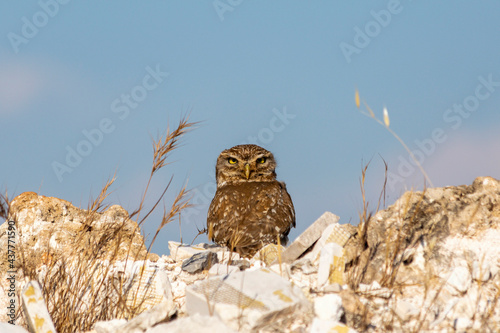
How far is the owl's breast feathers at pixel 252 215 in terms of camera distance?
7516mm

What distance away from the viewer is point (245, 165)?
908cm

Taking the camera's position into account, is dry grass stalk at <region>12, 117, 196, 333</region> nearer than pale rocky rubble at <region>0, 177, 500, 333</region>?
No

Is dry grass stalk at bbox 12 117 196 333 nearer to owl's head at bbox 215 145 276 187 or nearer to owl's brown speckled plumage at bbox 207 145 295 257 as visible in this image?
owl's brown speckled plumage at bbox 207 145 295 257

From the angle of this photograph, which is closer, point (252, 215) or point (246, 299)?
point (246, 299)

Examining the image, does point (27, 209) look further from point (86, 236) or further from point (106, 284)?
point (106, 284)

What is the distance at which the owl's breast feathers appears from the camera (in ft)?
24.7

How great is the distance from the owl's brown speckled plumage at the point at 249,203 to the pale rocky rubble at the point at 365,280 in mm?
829

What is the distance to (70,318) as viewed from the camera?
5469 millimetres

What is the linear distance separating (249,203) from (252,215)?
0.81 feet

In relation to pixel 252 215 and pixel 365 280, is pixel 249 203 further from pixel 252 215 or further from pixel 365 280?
pixel 365 280

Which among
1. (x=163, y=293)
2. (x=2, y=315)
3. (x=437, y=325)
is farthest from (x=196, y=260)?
(x=437, y=325)

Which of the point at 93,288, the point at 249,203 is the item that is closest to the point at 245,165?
the point at 249,203

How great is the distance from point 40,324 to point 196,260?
1.90 metres

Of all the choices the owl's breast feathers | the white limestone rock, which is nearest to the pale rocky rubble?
the white limestone rock
